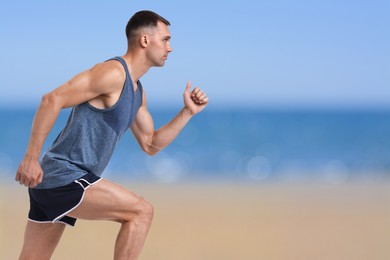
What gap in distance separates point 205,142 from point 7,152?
5.63 m

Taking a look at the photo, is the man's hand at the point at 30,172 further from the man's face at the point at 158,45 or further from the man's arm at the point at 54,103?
the man's face at the point at 158,45

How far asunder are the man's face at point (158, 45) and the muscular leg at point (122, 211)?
0.65 metres

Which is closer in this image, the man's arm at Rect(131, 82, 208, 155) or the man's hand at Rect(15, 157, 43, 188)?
the man's hand at Rect(15, 157, 43, 188)

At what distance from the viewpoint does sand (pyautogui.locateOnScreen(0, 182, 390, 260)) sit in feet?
22.9

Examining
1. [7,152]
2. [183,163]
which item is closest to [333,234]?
[183,163]

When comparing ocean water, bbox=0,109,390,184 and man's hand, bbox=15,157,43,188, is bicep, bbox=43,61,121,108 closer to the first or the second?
man's hand, bbox=15,157,43,188

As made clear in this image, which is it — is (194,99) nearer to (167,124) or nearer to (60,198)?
(167,124)

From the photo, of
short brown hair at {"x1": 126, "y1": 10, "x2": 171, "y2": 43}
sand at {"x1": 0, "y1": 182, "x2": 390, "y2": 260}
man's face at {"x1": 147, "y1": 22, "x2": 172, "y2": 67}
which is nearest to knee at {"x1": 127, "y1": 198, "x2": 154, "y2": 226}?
man's face at {"x1": 147, "y1": 22, "x2": 172, "y2": 67}

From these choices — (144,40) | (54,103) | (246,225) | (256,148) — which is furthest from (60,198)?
(256,148)

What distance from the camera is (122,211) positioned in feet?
12.4

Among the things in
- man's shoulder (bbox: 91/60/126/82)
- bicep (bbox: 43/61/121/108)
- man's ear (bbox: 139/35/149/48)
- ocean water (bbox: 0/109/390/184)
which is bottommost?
bicep (bbox: 43/61/121/108)

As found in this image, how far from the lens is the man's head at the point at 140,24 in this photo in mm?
3916

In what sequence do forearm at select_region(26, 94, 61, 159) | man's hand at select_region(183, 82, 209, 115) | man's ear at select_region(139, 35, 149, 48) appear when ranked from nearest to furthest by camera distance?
forearm at select_region(26, 94, 61, 159), man's ear at select_region(139, 35, 149, 48), man's hand at select_region(183, 82, 209, 115)

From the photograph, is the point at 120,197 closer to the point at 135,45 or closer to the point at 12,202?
the point at 135,45
